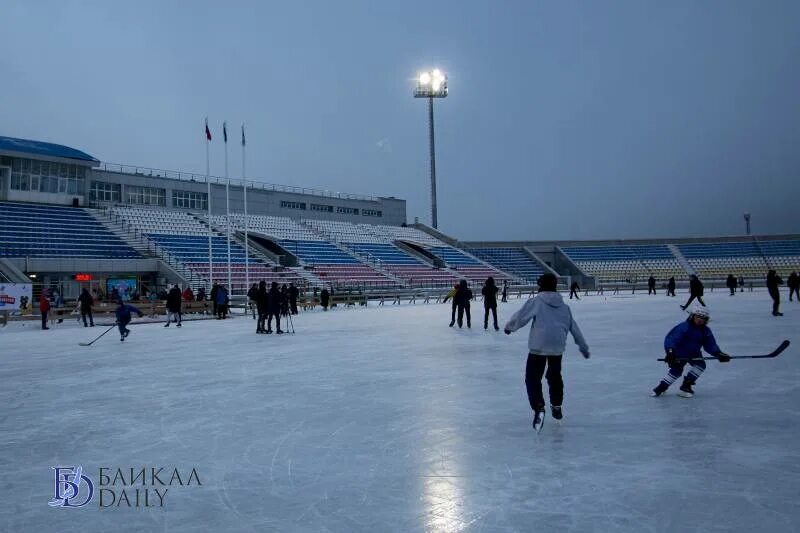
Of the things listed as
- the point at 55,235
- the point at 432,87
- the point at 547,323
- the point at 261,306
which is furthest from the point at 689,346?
the point at 432,87

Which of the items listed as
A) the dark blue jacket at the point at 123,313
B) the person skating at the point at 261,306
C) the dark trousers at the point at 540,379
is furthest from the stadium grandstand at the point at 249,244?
the dark trousers at the point at 540,379

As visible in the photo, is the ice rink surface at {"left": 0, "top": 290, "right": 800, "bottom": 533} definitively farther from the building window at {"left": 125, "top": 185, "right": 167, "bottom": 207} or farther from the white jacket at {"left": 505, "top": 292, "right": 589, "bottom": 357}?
the building window at {"left": 125, "top": 185, "right": 167, "bottom": 207}

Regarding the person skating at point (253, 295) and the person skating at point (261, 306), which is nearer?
the person skating at point (261, 306)

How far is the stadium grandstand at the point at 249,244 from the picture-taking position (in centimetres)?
3709

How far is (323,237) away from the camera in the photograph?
5728 cm

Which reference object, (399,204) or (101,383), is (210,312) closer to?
(101,383)

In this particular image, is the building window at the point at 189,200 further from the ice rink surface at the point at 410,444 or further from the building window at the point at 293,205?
the ice rink surface at the point at 410,444

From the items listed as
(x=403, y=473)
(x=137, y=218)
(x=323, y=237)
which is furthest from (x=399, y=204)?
(x=403, y=473)

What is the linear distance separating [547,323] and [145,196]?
2017 inches

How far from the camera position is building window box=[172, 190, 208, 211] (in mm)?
53156

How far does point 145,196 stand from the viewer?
51312mm

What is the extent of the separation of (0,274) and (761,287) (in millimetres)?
59569

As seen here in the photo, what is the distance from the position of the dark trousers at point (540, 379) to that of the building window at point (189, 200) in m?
51.7

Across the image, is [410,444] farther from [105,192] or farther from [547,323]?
[105,192]
